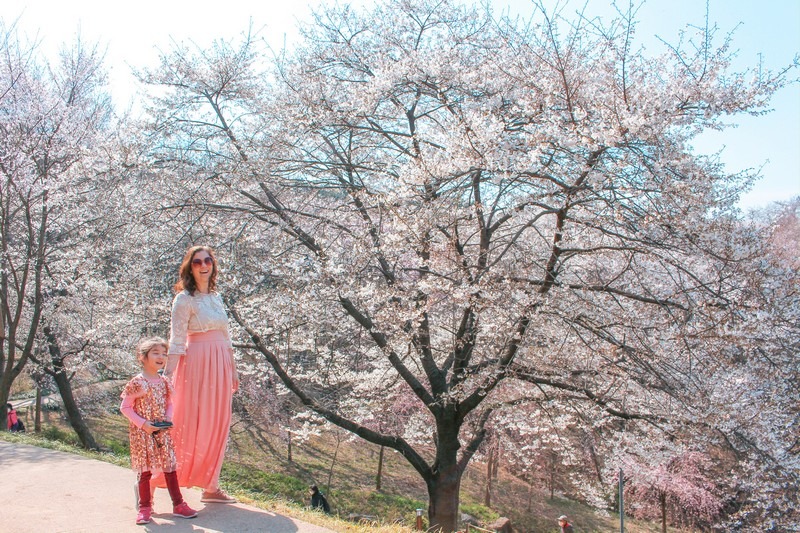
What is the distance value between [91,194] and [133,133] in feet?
7.52

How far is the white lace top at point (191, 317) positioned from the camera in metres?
4.13

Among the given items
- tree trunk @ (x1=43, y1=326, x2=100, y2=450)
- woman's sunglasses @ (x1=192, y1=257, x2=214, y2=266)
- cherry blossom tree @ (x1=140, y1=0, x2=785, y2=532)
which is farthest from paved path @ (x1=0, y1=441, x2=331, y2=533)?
tree trunk @ (x1=43, y1=326, x2=100, y2=450)

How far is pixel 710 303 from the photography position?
6.30m

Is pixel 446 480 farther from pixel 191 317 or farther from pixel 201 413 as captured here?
pixel 191 317

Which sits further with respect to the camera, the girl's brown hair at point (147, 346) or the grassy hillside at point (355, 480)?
the grassy hillside at point (355, 480)

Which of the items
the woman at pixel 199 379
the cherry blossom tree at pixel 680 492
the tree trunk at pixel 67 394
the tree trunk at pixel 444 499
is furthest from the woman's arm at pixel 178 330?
the cherry blossom tree at pixel 680 492

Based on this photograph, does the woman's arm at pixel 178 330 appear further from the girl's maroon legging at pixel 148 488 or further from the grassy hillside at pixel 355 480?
the grassy hillside at pixel 355 480

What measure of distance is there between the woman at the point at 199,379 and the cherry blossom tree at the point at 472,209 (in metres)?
3.08

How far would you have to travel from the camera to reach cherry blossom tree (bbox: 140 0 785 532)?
246 inches

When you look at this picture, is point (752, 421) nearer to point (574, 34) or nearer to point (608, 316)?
point (608, 316)

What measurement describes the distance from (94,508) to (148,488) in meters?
0.63

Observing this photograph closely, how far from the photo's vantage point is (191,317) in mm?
4191

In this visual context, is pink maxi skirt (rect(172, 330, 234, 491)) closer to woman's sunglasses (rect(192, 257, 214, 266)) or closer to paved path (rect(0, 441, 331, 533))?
paved path (rect(0, 441, 331, 533))

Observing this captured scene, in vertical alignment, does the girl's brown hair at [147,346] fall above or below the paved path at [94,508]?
above
